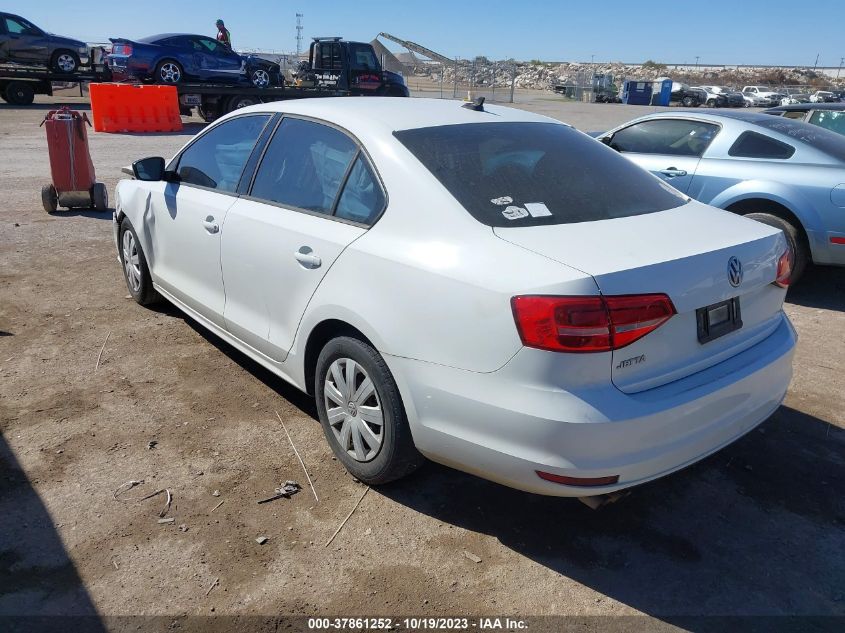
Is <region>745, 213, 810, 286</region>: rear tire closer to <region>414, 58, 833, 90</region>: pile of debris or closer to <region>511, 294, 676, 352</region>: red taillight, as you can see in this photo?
<region>511, 294, 676, 352</region>: red taillight

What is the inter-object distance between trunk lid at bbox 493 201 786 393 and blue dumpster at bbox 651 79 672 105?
53033 mm

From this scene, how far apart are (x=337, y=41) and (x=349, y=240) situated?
22264 mm

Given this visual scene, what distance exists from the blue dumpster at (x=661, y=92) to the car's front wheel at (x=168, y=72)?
39.8m

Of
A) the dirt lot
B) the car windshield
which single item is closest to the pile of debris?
the car windshield

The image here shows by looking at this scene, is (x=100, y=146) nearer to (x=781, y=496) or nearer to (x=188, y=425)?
(x=188, y=425)

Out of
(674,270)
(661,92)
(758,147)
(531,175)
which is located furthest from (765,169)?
(661,92)

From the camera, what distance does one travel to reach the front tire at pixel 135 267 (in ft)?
17.7

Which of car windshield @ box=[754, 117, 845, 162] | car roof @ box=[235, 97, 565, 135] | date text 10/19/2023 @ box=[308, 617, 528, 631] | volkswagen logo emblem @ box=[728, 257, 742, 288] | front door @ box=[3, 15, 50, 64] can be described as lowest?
date text 10/19/2023 @ box=[308, 617, 528, 631]

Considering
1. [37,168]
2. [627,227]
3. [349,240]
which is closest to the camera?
[627,227]

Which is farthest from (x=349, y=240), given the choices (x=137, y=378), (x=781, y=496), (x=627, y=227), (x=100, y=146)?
(x=100, y=146)

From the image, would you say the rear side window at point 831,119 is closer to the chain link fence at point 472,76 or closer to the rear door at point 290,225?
the rear door at point 290,225

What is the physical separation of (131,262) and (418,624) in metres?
4.06

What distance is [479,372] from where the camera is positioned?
104 inches

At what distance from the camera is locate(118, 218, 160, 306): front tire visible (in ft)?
17.7
